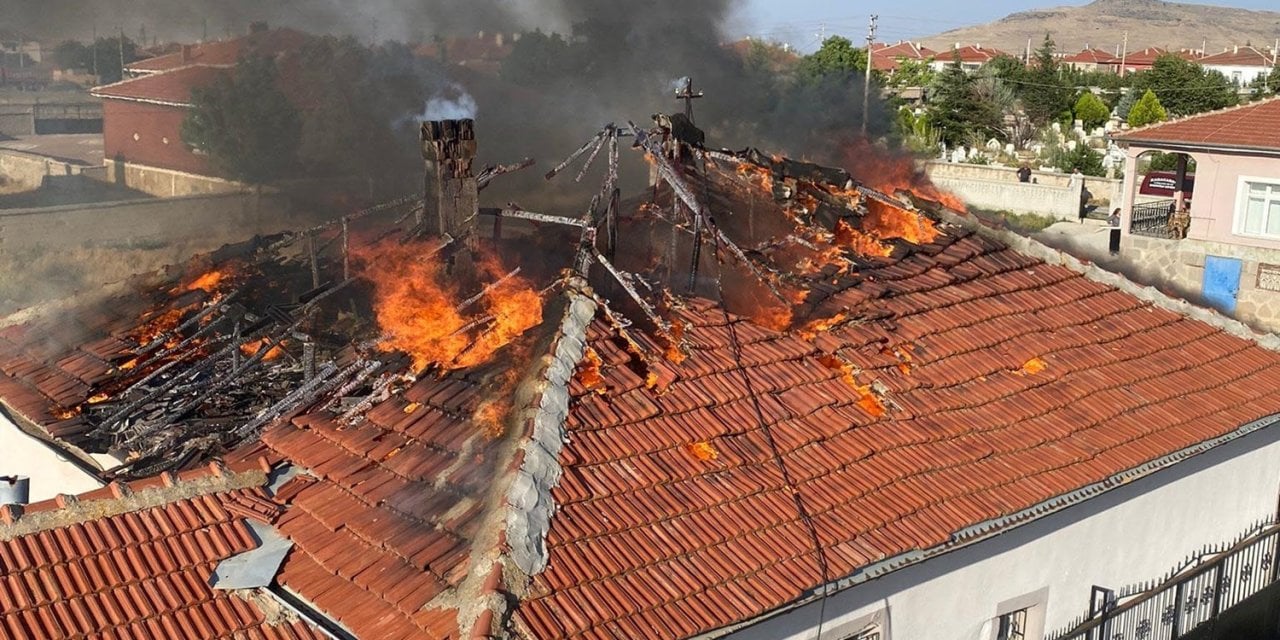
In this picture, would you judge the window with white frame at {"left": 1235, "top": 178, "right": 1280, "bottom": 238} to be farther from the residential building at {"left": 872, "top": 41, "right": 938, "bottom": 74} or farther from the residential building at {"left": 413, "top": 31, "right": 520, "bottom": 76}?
the residential building at {"left": 872, "top": 41, "right": 938, "bottom": 74}

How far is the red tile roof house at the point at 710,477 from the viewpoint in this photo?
23.3ft

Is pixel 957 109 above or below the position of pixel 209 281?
above

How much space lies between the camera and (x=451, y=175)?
448 inches

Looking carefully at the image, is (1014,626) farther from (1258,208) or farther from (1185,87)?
(1185,87)

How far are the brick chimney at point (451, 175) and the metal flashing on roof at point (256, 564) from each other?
4314mm

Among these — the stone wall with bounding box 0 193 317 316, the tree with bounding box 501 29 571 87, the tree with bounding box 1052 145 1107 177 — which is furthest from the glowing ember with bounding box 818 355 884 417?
the tree with bounding box 1052 145 1107 177

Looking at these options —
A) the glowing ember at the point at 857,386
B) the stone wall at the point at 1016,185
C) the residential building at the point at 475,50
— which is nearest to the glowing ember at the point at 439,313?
the glowing ember at the point at 857,386

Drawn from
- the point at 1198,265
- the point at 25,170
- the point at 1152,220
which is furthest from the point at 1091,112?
the point at 25,170

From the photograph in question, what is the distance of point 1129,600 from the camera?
1046 centimetres

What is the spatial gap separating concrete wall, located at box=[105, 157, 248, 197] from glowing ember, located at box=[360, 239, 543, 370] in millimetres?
15521

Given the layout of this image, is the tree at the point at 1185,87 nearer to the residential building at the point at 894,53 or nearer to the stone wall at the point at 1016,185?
the stone wall at the point at 1016,185

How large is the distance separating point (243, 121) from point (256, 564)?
18.4m

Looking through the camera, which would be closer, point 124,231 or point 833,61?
point 124,231

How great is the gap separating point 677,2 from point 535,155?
6.02 metres
